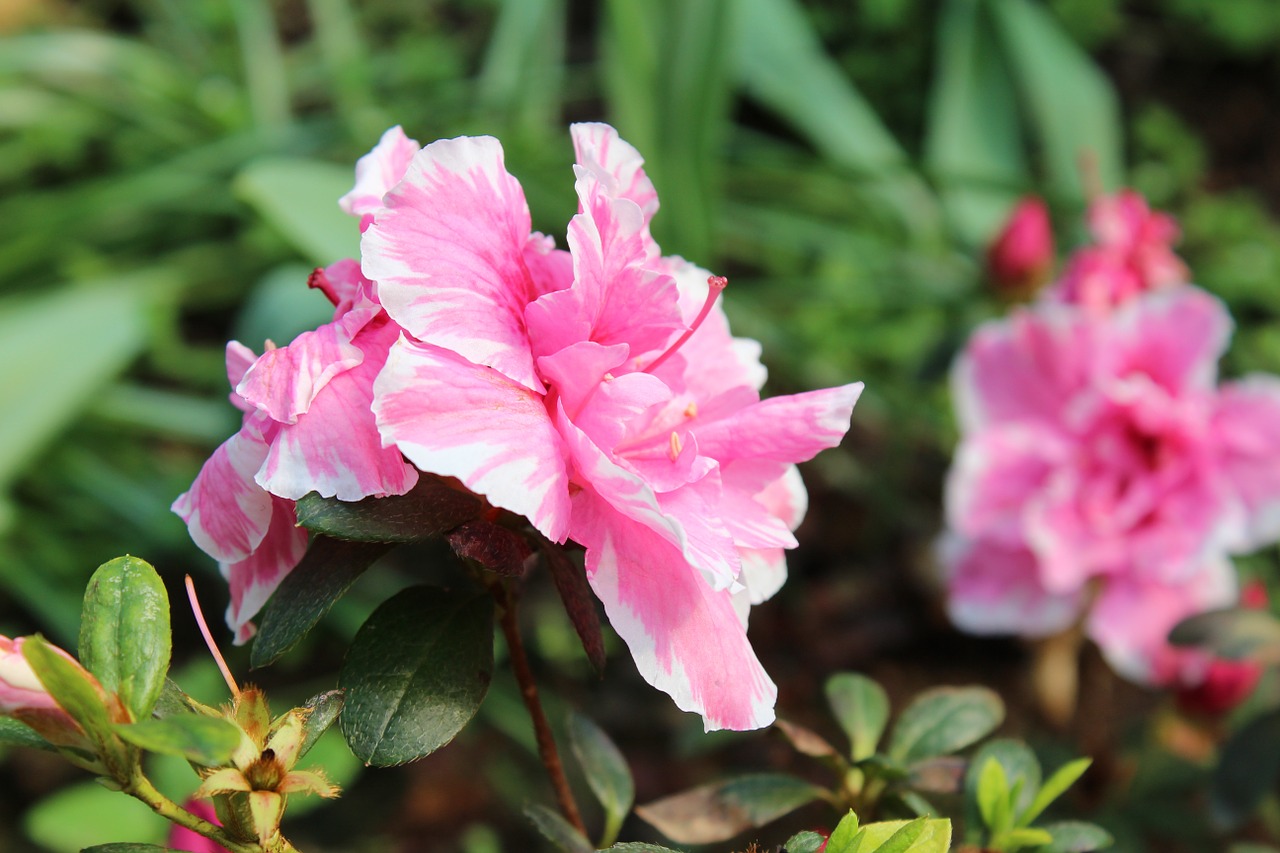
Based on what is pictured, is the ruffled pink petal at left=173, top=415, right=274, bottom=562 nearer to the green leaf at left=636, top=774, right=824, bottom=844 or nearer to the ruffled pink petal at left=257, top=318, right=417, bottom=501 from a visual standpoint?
the ruffled pink petal at left=257, top=318, right=417, bottom=501

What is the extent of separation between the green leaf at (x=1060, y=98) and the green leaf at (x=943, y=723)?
37.3 inches

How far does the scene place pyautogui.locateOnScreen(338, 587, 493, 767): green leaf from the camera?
0.33 metres

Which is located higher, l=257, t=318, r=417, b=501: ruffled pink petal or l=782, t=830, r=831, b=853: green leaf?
l=257, t=318, r=417, b=501: ruffled pink petal

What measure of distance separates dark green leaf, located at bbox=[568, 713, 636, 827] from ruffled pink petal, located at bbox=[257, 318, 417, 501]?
0.16 meters

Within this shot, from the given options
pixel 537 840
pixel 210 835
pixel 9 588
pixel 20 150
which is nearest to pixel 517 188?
pixel 210 835

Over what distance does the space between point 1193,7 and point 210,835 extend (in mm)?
1612

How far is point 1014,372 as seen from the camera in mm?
814

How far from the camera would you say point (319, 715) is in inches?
12.8

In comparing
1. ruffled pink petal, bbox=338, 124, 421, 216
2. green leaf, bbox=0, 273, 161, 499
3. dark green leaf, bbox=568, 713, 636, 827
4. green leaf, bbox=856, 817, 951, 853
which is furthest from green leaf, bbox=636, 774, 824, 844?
green leaf, bbox=0, 273, 161, 499

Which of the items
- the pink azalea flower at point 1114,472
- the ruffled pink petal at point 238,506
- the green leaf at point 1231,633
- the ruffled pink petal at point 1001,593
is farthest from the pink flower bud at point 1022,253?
the ruffled pink petal at point 238,506

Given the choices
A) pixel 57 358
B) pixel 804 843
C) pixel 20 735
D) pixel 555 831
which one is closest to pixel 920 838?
pixel 804 843

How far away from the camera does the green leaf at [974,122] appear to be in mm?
1266

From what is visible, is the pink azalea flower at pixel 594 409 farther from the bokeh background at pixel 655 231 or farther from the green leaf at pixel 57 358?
the green leaf at pixel 57 358

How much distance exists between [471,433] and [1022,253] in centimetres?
73
